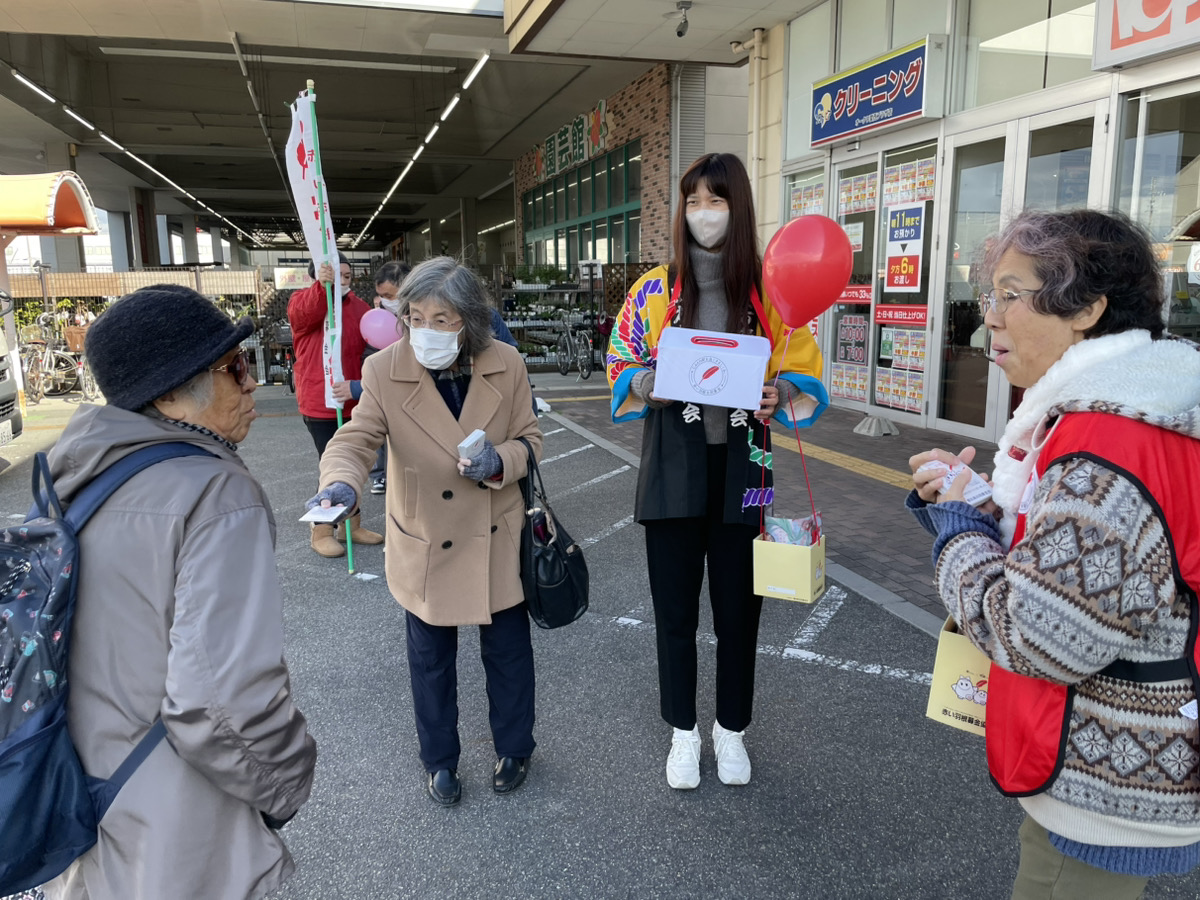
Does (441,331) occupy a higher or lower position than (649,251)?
lower

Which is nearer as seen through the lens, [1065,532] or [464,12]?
[1065,532]

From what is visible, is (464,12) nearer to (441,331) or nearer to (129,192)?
(441,331)

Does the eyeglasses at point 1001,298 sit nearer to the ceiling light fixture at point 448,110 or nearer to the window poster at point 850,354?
the window poster at point 850,354

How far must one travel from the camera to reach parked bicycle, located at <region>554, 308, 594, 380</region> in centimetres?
1499

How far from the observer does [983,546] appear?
4.70ft

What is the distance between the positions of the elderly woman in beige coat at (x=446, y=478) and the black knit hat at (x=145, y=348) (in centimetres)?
99

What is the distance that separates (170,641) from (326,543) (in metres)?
4.27

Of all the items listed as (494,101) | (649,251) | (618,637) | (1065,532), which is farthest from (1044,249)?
(494,101)

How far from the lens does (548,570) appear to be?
2.74 m

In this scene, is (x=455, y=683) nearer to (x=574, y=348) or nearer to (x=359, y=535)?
(x=359, y=535)

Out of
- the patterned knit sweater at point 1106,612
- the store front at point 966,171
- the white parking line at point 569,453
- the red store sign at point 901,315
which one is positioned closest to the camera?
the patterned knit sweater at point 1106,612

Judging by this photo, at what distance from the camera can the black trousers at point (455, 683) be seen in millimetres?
2793

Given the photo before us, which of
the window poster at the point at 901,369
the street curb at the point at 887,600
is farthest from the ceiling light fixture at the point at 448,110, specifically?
the street curb at the point at 887,600

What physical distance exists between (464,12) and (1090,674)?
13.0m
